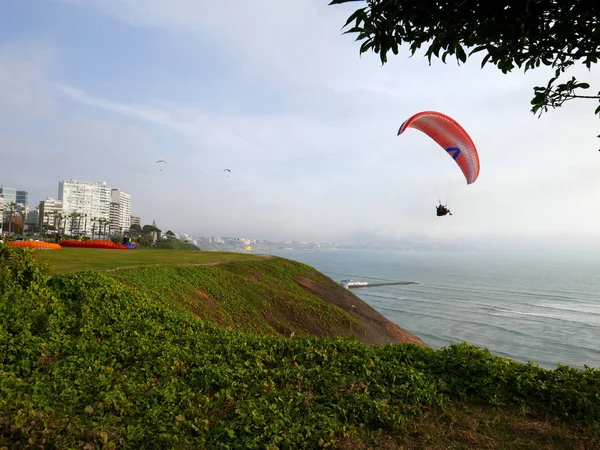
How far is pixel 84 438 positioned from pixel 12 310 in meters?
4.84

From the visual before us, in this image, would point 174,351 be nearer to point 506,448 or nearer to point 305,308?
point 506,448

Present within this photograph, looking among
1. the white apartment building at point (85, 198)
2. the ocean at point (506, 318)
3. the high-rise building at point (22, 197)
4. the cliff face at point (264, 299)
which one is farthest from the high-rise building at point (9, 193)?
the cliff face at point (264, 299)

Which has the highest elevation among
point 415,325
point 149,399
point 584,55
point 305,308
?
point 584,55

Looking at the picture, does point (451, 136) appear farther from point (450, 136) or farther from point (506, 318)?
point (506, 318)

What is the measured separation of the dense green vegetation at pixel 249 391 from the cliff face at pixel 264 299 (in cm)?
470

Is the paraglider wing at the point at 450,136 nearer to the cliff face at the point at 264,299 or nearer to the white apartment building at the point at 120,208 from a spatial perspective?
the cliff face at the point at 264,299

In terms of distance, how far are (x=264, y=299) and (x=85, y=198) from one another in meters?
183

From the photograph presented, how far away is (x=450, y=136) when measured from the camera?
15.0 metres

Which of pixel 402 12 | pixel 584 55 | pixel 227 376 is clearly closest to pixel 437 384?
pixel 227 376

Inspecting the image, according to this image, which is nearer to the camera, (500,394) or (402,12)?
(402,12)

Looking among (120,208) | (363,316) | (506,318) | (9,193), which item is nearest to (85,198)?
(120,208)

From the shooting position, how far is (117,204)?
595 feet

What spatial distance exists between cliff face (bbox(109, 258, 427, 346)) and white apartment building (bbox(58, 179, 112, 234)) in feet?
547

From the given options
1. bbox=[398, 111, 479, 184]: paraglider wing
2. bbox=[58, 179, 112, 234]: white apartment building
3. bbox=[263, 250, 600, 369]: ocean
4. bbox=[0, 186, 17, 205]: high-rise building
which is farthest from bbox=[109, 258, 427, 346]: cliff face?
bbox=[0, 186, 17, 205]: high-rise building
